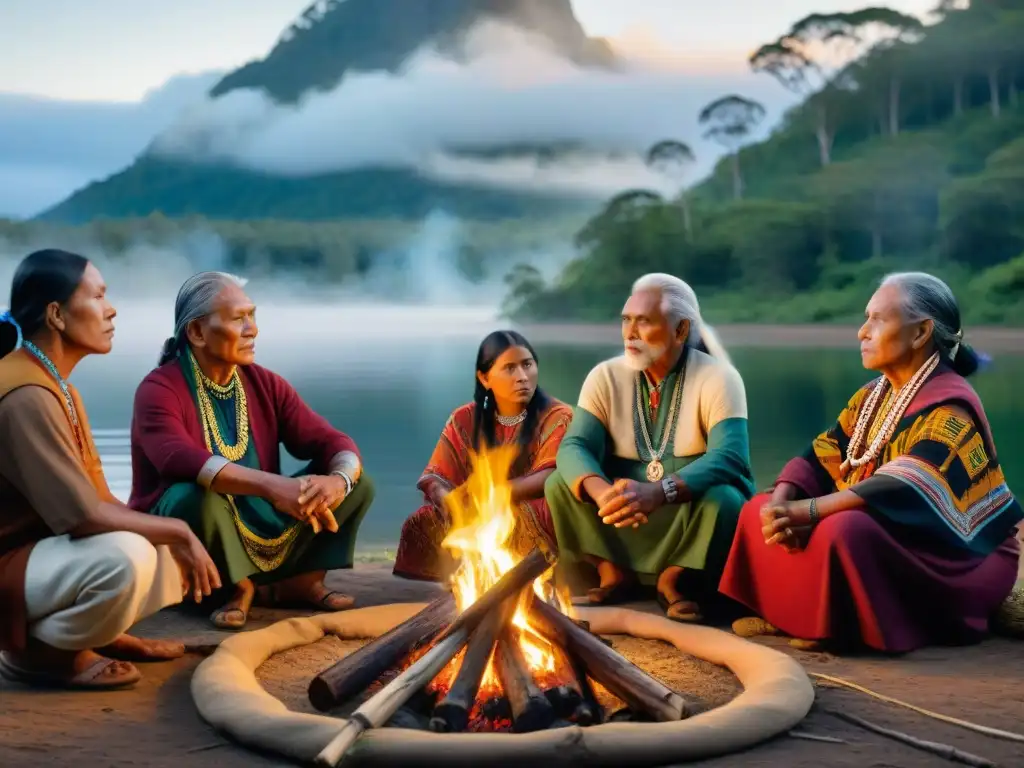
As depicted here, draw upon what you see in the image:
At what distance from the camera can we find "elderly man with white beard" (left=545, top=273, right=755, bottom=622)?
4.68 metres

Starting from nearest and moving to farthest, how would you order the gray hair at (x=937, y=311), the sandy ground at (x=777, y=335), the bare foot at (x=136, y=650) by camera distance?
the bare foot at (x=136, y=650) < the gray hair at (x=937, y=311) < the sandy ground at (x=777, y=335)

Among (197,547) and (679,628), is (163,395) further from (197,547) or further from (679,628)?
(679,628)

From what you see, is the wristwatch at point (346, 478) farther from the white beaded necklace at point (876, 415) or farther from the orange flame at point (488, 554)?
the white beaded necklace at point (876, 415)

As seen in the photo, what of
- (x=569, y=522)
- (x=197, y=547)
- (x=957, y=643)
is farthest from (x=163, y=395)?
(x=957, y=643)

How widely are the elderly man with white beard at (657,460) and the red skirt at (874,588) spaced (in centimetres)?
33

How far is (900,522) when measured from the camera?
13.7 ft

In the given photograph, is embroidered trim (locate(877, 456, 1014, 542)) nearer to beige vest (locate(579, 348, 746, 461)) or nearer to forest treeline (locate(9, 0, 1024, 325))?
beige vest (locate(579, 348, 746, 461))

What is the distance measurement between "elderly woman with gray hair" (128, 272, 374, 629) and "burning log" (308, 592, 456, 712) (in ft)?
3.16

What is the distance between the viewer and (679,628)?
13.9 feet

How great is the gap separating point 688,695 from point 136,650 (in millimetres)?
1802

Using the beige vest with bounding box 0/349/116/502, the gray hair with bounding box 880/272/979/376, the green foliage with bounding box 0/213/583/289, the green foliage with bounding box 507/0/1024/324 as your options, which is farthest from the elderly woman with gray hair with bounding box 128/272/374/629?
the green foliage with bounding box 0/213/583/289

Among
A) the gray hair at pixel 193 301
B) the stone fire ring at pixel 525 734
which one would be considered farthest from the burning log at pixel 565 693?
the gray hair at pixel 193 301

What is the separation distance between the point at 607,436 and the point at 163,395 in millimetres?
1781

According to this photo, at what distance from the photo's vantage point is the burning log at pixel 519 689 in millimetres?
3270
